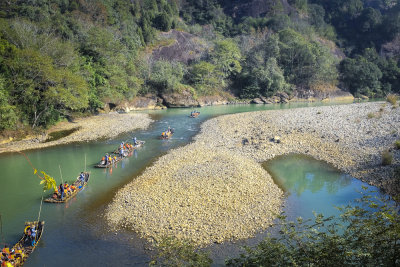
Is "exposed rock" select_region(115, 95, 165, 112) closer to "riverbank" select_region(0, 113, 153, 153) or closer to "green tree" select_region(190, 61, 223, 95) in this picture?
"riverbank" select_region(0, 113, 153, 153)

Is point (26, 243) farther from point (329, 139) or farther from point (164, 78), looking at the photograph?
point (164, 78)

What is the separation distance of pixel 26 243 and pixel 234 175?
45.6 ft

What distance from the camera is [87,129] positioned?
39.0 meters

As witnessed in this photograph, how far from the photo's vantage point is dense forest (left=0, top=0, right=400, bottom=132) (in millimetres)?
34188

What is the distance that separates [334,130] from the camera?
32281 millimetres

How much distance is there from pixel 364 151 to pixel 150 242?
21.7 meters

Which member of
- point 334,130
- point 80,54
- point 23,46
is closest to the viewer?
point 334,130

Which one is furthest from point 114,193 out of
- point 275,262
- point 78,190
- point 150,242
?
point 275,262

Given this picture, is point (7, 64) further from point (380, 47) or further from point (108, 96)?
point (380, 47)

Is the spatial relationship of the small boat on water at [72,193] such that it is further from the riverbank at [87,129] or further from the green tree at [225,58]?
the green tree at [225,58]

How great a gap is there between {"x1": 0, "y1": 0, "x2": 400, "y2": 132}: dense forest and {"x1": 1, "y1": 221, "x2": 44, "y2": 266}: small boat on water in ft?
64.5

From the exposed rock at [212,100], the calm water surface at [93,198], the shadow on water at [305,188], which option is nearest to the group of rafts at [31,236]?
the calm water surface at [93,198]

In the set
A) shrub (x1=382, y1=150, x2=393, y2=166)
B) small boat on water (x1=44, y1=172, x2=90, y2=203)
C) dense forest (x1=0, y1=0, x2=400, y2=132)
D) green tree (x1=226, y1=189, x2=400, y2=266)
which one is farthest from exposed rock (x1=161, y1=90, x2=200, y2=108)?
green tree (x1=226, y1=189, x2=400, y2=266)

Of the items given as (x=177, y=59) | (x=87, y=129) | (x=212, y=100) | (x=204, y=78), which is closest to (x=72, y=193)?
(x=87, y=129)
